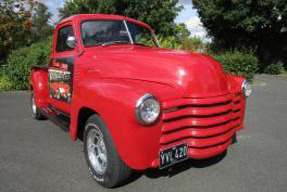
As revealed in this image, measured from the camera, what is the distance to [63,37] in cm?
486

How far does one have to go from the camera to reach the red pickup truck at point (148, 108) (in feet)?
A: 8.70

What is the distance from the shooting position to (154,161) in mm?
2713

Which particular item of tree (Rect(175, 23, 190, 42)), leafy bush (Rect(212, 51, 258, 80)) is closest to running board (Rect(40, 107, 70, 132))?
leafy bush (Rect(212, 51, 258, 80))

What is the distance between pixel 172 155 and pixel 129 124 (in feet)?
1.71

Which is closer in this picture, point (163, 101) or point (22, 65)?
point (163, 101)

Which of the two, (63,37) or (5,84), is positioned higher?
(63,37)

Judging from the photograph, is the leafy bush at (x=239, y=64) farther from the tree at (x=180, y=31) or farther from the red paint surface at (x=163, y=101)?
the tree at (x=180, y=31)

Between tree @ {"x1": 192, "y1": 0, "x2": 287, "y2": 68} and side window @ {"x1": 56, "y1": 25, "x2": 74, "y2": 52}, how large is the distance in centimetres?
1552

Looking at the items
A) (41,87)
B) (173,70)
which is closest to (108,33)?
(173,70)

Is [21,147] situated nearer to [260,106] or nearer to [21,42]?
[260,106]

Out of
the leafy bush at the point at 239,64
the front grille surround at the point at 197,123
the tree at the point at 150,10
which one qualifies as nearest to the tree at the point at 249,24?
the tree at the point at 150,10

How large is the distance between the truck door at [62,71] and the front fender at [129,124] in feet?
5.27

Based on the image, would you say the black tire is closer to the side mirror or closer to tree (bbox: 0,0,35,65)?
the side mirror

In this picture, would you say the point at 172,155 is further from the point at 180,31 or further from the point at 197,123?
the point at 180,31
